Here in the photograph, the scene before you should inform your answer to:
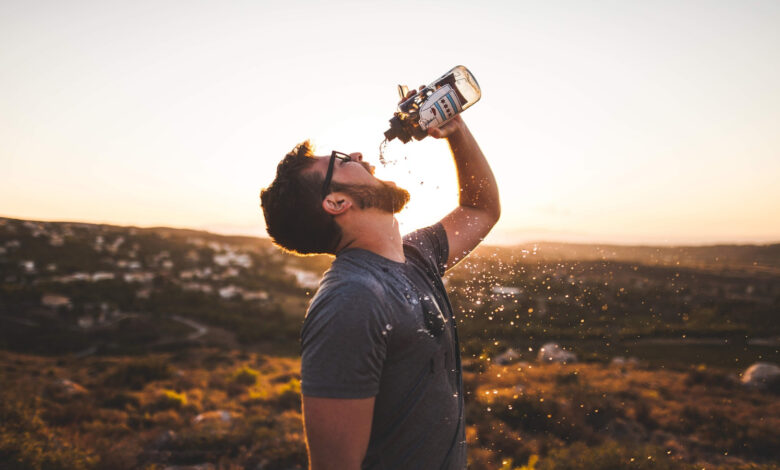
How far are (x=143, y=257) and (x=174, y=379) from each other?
56.9 m

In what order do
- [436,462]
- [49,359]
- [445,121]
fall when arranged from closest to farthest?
[436,462]
[445,121]
[49,359]

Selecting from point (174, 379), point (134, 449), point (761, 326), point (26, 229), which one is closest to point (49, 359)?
point (174, 379)

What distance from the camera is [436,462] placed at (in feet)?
5.62

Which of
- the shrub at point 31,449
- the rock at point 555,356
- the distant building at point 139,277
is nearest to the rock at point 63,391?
the shrub at point 31,449

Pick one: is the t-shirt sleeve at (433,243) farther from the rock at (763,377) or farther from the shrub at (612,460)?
the rock at (763,377)

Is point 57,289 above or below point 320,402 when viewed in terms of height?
below

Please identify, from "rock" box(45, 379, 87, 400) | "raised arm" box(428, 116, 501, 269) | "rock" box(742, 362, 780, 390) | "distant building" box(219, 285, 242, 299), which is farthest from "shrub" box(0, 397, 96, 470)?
"distant building" box(219, 285, 242, 299)

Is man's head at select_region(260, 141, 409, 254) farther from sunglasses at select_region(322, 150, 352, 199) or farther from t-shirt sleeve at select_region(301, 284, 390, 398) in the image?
t-shirt sleeve at select_region(301, 284, 390, 398)

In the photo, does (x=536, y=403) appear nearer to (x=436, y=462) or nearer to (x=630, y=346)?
(x=436, y=462)

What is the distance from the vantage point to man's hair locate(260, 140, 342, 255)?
2.18 metres

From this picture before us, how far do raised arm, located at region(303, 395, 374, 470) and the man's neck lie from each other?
0.84 metres

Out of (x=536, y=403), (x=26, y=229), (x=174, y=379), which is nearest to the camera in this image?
(x=536, y=403)

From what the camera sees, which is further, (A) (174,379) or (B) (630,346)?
(B) (630,346)

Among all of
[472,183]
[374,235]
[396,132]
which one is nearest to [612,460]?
[472,183]
